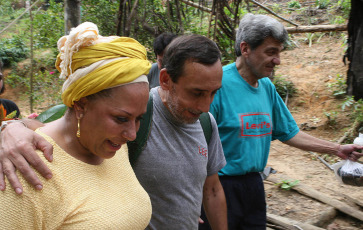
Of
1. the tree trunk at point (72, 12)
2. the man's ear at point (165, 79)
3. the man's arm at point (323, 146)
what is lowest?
the man's arm at point (323, 146)

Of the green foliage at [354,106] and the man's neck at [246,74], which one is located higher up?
the man's neck at [246,74]

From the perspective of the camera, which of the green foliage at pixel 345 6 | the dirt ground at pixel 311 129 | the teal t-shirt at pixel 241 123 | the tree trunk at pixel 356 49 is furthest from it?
the green foliage at pixel 345 6

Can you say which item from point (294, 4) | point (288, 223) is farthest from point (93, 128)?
point (294, 4)

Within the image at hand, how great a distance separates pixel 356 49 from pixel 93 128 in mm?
5932

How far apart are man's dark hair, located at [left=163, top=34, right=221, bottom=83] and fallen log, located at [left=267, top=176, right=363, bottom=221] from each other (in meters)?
3.17

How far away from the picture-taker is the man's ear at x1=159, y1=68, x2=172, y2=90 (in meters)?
1.76

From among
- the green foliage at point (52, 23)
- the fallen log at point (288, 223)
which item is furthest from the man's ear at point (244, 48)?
the green foliage at point (52, 23)

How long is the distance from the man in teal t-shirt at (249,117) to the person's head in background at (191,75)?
61 cm

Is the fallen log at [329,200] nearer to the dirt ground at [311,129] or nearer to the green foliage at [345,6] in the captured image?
the dirt ground at [311,129]

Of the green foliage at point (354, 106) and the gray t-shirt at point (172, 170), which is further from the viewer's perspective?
the green foliage at point (354, 106)

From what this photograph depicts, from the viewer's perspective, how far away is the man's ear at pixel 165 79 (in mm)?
1765

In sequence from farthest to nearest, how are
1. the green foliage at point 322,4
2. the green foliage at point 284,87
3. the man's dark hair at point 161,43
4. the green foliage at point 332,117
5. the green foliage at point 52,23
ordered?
the green foliage at point 322,4, the green foliage at point 284,87, the green foliage at point 52,23, the green foliage at point 332,117, the man's dark hair at point 161,43

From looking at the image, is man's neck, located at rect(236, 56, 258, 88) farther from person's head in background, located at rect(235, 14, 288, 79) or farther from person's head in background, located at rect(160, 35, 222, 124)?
person's head in background, located at rect(160, 35, 222, 124)

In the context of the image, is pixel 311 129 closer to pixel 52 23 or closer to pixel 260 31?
pixel 260 31
